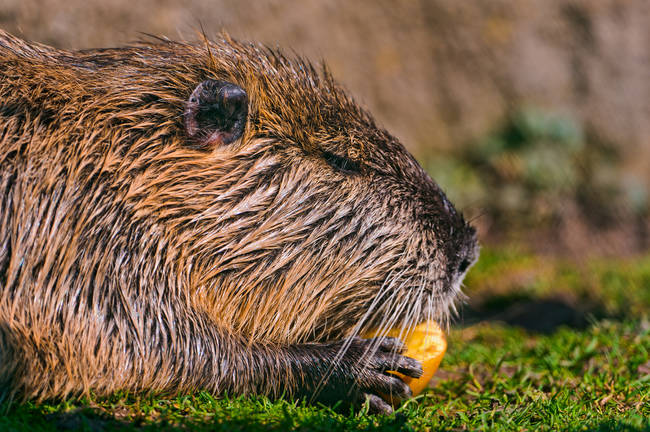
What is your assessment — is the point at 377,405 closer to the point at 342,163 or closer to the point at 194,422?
the point at 194,422

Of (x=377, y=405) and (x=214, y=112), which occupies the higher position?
(x=214, y=112)

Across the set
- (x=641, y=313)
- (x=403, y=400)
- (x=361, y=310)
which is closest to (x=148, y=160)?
(x=361, y=310)

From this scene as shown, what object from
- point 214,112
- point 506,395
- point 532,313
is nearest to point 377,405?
point 506,395

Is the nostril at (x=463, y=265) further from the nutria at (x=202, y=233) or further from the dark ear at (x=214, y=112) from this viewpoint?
the dark ear at (x=214, y=112)

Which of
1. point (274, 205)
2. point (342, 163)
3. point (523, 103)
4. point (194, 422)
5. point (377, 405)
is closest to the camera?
point (194, 422)

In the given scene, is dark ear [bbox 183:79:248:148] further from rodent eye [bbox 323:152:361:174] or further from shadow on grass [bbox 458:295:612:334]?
shadow on grass [bbox 458:295:612:334]

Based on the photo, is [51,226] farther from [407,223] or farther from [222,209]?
[407,223]
